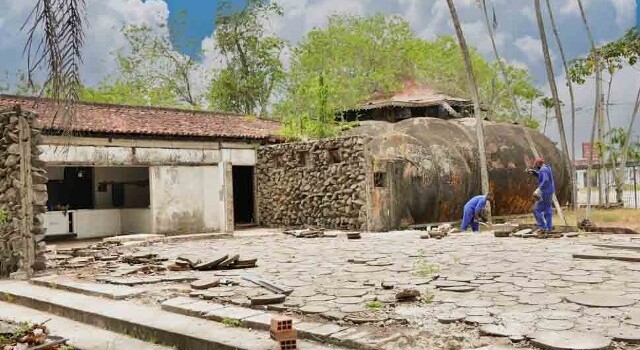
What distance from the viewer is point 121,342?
536 centimetres

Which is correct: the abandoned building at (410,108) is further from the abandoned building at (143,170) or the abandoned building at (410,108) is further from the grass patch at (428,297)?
the grass patch at (428,297)

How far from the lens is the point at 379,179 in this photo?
16250 mm

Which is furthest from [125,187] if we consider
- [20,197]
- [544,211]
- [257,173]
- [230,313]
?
[230,313]

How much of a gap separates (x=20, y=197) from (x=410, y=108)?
16.4m

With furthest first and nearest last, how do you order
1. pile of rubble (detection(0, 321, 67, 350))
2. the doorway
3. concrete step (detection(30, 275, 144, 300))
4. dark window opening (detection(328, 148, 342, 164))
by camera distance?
1. the doorway
2. dark window opening (detection(328, 148, 342, 164))
3. concrete step (detection(30, 275, 144, 300))
4. pile of rubble (detection(0, 321, 67, 350))

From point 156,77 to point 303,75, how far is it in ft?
29.7

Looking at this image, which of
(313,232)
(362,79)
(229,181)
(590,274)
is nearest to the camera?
(590,274)

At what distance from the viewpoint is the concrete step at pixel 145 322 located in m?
4.68

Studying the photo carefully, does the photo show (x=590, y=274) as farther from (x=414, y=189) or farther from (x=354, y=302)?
(x=414, y=189)

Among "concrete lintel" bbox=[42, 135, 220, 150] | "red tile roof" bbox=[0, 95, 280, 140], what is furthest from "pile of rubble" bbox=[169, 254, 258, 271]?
"red tile roof" bbox=[0, 95, 280, 140]

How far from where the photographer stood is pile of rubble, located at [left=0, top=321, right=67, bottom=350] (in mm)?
Result: 4992

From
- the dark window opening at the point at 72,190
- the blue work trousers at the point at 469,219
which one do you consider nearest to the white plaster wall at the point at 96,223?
the dark window opening at the point at 72,190

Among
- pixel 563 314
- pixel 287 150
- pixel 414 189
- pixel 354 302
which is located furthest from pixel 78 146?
pixel 563 314

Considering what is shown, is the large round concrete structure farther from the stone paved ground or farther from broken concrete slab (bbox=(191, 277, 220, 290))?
broken concrete slab (bbox=(191, 277, 220, 290))
